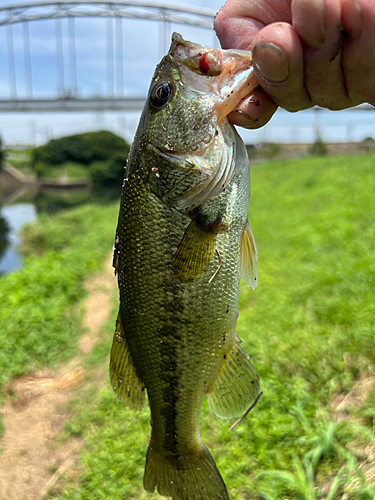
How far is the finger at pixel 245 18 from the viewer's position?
64.2 inches

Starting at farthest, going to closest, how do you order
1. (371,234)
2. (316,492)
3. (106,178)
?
(106,178)
(371,234)
(316,492)

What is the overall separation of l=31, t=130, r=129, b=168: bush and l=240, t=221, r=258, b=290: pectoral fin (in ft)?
143

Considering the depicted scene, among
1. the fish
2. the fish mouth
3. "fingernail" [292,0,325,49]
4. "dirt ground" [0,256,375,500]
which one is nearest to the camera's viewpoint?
"fingernail" [292,0,325,49]

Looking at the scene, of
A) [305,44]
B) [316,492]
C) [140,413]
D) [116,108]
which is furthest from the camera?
[116,108]

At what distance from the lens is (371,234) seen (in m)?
6.66

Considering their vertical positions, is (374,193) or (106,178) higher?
(374,193)

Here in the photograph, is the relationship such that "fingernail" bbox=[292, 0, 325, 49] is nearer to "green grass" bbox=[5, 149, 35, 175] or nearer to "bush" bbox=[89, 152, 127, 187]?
"bush" bbox=[89, 152, 127, 187]

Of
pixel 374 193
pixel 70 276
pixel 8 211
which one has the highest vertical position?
pixel 374 193

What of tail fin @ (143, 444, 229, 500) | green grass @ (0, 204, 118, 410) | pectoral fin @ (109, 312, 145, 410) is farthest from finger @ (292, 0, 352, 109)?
green grass @ (0, 204, 118, 410)

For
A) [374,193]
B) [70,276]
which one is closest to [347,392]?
[70,276]

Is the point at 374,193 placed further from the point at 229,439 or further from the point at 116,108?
the point at 116,108

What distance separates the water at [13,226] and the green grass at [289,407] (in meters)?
9.04

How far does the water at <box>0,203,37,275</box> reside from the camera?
14.3 meters

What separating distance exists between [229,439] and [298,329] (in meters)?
1.50
